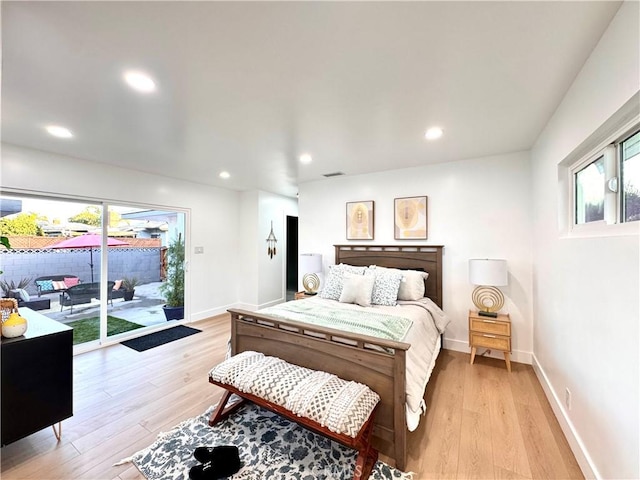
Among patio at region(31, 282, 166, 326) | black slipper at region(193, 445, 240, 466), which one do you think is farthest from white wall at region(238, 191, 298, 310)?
black slipper at region(193, 445, 240, 466)

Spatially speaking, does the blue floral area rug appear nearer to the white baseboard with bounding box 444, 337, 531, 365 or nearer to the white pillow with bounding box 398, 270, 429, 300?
the white pillow with bounding box 398, 270, 429, 300

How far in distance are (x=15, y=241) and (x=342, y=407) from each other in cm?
389

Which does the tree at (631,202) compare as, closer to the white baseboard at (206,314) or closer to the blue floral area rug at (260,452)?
the blue floral area rug at (260,452)

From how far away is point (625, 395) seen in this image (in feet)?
4.04

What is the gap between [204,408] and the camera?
2.26m

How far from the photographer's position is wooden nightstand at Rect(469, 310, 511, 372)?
288 centimetres

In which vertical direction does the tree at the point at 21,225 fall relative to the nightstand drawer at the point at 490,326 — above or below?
above

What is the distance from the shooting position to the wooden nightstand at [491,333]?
9.45ft

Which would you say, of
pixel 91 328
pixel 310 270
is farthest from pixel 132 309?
pixel 310 270

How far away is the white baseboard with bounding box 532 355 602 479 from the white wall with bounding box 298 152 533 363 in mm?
840

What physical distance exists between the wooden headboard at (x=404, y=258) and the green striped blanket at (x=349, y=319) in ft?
4.13

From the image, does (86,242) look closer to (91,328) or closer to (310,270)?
(91,328)

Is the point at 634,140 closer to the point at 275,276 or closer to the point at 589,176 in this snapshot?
the point at 589,176

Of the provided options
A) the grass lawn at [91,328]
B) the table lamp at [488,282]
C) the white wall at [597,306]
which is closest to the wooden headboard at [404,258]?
the table lamp at [488,282]
